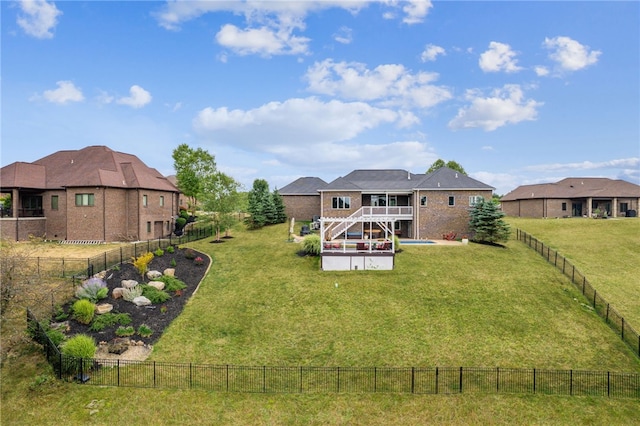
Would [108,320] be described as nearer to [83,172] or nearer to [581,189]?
[83,172]

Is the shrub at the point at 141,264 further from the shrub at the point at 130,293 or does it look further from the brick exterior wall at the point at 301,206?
the brick exterior wall at the point at 301,206

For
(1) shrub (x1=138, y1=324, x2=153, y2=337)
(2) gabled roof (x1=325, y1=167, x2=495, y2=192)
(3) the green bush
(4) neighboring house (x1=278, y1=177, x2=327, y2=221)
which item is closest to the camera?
(3) the green bush

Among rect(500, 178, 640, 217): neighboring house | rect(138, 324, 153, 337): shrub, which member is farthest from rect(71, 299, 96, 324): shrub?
rect(500, 178, 640, 217): neighboring house

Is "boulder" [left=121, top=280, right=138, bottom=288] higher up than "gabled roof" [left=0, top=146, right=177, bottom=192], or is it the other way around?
"gabled roof" [left=0, top=146, right=177, bottom=192]

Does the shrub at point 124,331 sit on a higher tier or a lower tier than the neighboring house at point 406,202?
lower

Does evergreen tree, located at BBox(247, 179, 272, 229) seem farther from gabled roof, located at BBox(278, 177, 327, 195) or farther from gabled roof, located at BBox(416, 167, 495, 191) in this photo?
gabled roof, located at BBox(416, 167, 495, 191)

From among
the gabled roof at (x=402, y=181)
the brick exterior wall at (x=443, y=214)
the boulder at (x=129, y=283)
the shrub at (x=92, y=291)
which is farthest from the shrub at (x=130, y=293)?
the brick exterior wall at (x=443, y=214)

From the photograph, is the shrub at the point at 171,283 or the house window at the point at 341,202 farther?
the house window at the point at 341,202
